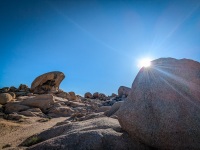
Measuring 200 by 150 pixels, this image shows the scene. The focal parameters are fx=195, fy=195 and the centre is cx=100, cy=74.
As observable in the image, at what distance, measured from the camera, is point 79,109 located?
112 ft

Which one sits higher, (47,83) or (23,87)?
(47,83)

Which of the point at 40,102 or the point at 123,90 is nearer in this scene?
the point at 40,102

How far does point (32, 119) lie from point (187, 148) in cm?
2235

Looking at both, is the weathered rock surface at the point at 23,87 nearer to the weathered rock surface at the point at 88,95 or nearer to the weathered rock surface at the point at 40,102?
the weathered rock surface at the point at 40,102

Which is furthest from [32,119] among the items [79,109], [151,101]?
[151,101]

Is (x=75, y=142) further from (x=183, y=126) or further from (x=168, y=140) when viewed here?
(x=183, y=126)

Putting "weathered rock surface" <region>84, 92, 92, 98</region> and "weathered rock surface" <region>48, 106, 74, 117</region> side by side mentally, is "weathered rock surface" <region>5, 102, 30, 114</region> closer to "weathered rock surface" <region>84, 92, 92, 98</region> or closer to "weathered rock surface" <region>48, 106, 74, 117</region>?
"weathered rock surface" <region>48, 106, 74, 117</region>

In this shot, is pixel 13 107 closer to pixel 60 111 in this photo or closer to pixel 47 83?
pixel 60 111

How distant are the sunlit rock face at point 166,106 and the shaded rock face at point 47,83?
42761 millimetres

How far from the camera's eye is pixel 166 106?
8172mm

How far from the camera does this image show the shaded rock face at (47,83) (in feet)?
165

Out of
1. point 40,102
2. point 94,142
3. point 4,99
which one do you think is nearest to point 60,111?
point 40,102

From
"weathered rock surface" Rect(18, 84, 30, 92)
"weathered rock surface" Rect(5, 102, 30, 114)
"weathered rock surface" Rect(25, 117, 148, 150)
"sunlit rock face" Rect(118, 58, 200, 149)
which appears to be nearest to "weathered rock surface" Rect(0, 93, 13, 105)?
"weathered rock surface" Rect(5, 102, 30, 114)

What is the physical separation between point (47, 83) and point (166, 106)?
4701 centimetres
